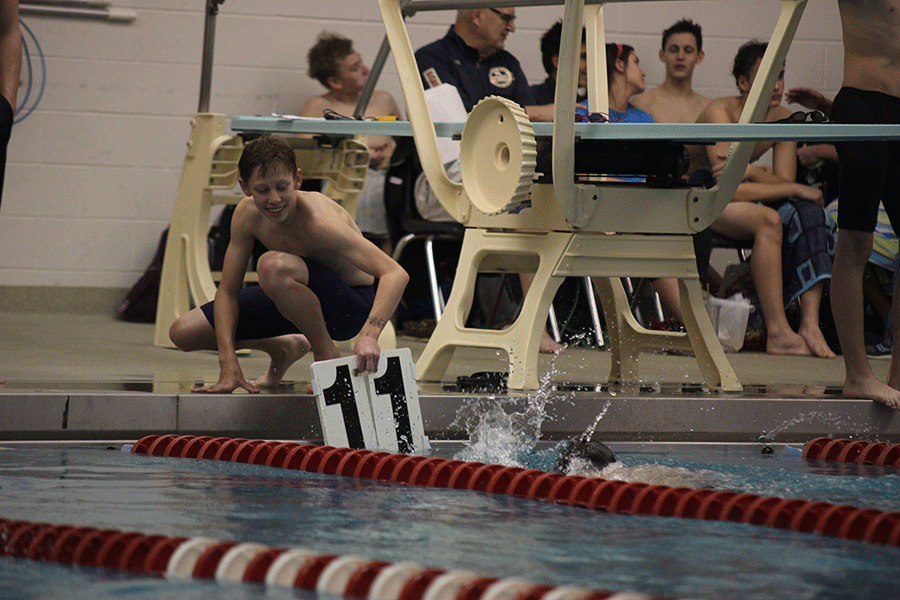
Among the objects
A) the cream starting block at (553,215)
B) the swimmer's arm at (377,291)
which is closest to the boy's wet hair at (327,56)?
the cream starting block at (553,215)

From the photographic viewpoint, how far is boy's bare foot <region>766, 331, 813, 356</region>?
247 inches

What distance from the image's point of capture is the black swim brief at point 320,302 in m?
4.15

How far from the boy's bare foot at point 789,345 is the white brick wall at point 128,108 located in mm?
3006

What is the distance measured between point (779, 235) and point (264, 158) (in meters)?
3.42

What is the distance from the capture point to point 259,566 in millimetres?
2113

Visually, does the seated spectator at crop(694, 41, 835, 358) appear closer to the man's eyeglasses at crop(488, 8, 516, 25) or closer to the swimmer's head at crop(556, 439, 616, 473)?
the man's eyeglasses at crop(488, 8, 516, 25)

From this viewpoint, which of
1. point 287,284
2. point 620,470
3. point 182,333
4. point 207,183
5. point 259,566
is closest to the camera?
point 259,566

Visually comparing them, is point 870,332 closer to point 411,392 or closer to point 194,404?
point 411,392

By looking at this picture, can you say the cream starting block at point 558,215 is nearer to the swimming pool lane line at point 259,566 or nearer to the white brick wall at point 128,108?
the swimming pool lane line at point 259,566

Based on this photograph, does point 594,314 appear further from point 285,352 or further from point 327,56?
point 285,352

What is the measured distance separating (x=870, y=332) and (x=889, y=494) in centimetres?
386

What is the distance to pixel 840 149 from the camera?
4.15 m

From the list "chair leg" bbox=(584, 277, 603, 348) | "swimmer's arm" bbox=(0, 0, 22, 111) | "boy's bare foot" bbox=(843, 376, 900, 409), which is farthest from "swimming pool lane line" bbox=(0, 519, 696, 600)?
"chair leg" bbox=(584, 277, 603, 348)

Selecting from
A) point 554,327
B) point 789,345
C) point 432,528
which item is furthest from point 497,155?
point 789,345
